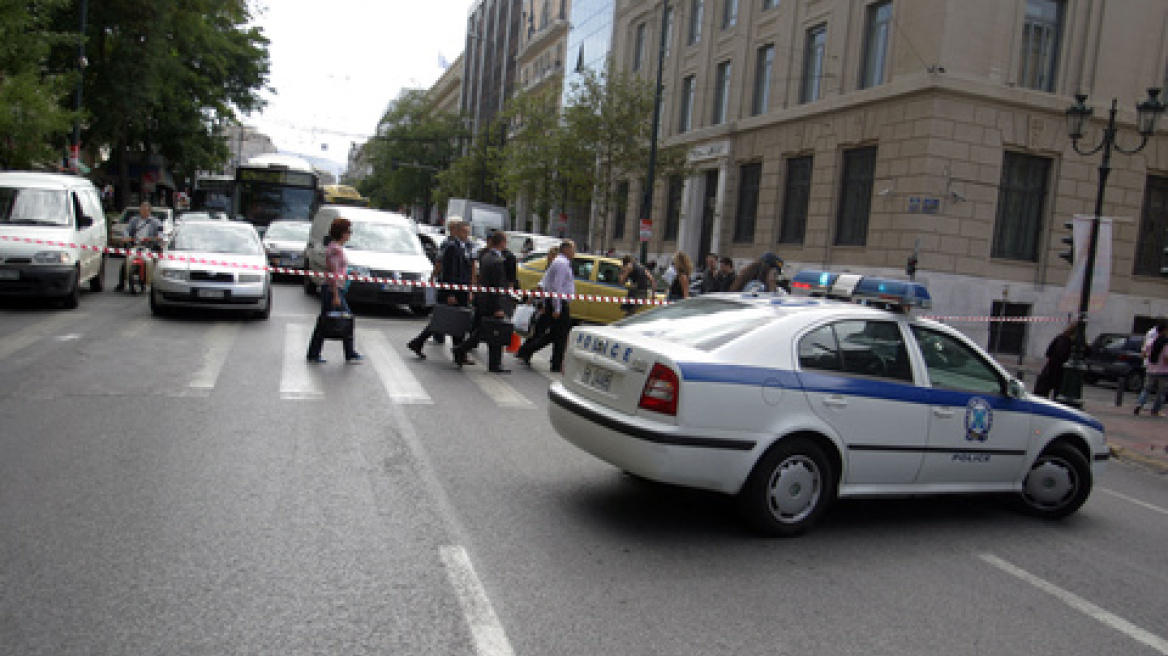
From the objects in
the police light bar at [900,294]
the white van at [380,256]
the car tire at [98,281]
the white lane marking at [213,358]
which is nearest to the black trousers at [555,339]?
the white lane marking at [213,358]

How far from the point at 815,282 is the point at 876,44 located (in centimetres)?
1688

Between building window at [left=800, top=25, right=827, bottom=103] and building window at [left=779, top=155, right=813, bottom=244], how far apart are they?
1973 millimetres

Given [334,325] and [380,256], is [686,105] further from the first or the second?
[334,325]

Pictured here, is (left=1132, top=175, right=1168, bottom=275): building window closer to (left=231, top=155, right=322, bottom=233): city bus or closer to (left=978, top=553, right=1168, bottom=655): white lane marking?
(left=978, top=553, right=1168, bottom=655): white lane marking

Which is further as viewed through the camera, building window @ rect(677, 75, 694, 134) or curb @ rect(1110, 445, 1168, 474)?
building window @ rect(677, 75, 694, 134)

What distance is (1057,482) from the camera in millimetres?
6887

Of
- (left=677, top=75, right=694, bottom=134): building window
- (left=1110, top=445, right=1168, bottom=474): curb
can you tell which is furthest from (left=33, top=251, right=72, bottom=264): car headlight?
(left=677, top=75, right=694, bottom=134): building window

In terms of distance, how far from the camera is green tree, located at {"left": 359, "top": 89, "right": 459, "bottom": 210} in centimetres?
8369

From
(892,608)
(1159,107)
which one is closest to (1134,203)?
(1159,107)

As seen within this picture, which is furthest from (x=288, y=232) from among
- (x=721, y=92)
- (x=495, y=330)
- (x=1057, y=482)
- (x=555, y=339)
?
(x=1057, y=482)

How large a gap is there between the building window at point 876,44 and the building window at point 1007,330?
22.9 ft

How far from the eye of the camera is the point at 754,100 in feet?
102

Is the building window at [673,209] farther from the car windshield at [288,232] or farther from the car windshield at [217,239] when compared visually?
the car windshield at [217,239]

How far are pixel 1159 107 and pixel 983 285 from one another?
9.09 m
